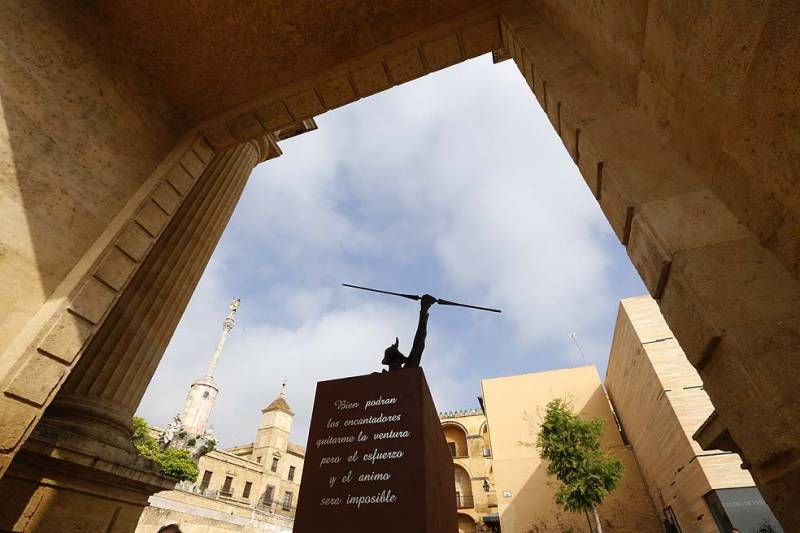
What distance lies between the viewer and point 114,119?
363 cm

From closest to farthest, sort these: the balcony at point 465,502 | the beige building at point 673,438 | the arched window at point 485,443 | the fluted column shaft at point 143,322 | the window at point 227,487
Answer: the fluted column shaft at point 143,322 < the beige building at point 673,438 < the balcony at point 465,502 < the arched window at point 485,443 < the window at point 227,487

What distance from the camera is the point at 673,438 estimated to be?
12789 mm

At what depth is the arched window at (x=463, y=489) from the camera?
89.7 feet

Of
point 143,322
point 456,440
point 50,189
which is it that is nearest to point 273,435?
point 456,440

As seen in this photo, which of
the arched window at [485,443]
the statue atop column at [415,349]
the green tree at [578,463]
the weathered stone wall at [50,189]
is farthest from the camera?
the arched window at [485,443]

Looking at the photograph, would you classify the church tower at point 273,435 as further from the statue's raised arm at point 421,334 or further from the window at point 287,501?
the statue's raised arm at point 421,334

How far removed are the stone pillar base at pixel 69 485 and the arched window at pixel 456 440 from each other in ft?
97.1

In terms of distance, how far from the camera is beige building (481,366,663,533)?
17641 mm

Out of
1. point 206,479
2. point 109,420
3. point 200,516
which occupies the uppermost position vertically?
point 206,479

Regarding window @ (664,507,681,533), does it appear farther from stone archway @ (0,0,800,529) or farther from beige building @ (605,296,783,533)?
stone archway @ (0,0,800,529)

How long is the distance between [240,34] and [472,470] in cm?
3157

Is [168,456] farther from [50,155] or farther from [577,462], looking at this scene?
[50,155]

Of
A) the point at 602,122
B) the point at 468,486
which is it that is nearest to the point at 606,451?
the point at 468,486

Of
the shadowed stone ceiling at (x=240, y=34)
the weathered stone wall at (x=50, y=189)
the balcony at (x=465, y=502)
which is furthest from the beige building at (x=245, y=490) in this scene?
the shadowed stone ceiling at (x=240, y=34)
